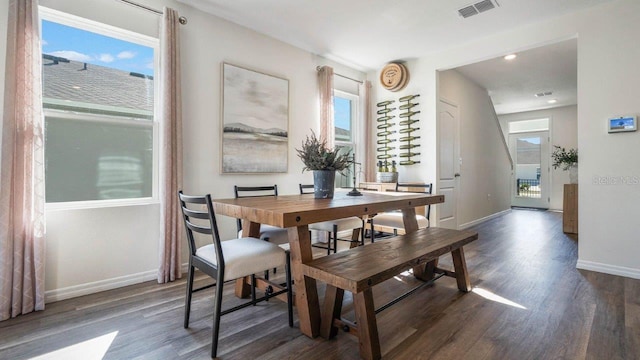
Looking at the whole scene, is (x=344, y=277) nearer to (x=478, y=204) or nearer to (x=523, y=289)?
(x=523, y=289)

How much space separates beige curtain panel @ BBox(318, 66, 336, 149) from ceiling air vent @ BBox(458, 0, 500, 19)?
5.66 ft

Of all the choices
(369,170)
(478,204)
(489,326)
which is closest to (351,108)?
(369,170)

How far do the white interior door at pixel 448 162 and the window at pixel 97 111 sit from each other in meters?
3.77

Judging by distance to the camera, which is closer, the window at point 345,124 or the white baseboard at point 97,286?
the white baseboard at point 97,286

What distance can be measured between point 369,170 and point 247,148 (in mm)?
2191

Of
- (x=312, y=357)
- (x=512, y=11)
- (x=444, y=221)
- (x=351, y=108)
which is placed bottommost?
(x=312, y=357)

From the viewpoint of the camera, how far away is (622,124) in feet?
9.34

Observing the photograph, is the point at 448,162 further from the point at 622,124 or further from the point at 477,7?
the point at 477,7

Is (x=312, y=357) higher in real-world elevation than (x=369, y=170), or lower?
lower

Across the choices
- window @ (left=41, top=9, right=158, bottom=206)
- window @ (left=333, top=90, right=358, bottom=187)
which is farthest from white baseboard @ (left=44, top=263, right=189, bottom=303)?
window @ (left=333, top=90, right=358, bottom=187)

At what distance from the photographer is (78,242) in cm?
242

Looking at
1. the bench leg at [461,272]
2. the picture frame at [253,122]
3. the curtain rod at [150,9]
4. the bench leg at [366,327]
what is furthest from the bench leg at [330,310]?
the curtain rod at [150,9]

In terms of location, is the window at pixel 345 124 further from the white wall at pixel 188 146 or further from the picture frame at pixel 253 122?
the picture frame at pixel 253 122

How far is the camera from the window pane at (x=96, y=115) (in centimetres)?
234
